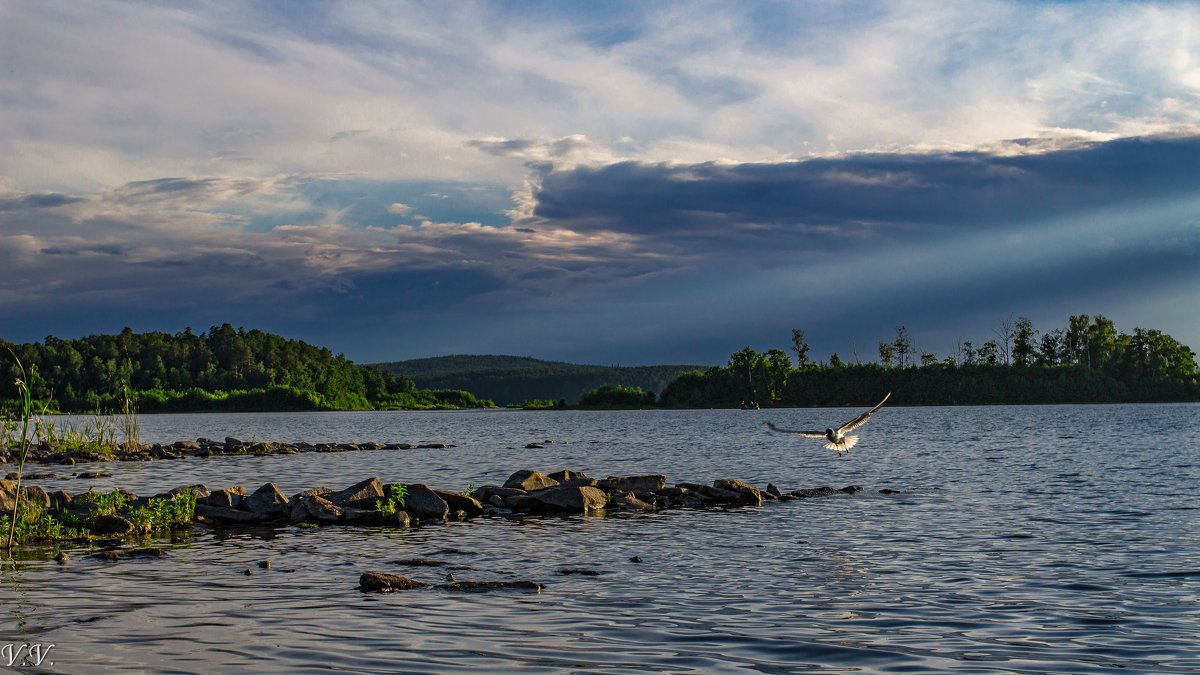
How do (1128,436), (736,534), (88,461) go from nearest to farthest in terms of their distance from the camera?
1. (736,534)
2. (88,461)
3. (1128,436)

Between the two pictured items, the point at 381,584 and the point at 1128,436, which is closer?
the point at 381,584

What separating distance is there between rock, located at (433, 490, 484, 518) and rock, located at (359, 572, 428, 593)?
1125 cm

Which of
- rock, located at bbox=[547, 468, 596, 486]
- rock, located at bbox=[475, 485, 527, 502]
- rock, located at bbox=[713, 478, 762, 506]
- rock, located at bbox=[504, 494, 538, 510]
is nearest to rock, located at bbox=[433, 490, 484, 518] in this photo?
rock, located at bbox=[504, 494, 538, 510]

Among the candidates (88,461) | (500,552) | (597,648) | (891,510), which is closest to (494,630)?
(597,648)

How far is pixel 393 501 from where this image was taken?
26.9 metres

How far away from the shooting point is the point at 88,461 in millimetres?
53281

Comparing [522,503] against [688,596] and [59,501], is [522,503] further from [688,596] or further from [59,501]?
[688,596]

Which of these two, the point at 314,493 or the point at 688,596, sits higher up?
the point at 314,493

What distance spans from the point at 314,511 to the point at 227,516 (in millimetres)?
2150

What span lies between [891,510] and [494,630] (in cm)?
1861

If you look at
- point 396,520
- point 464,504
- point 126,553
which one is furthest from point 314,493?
point 126,553

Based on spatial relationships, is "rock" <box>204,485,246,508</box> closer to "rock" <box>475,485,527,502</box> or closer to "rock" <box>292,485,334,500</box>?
"rock" <box>292,485,334,500</box>

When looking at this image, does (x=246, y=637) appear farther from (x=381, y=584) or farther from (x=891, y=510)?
(x=891, y=510)

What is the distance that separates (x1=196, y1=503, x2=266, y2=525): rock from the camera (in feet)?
84.2
